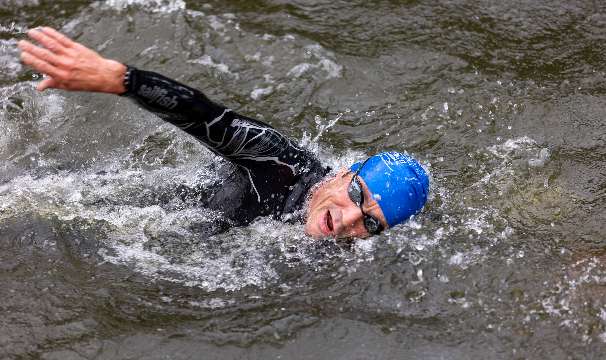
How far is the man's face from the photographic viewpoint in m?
4.36

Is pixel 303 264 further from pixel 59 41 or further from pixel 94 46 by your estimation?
pixel 94 46

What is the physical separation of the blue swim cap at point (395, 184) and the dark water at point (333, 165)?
1.24ft

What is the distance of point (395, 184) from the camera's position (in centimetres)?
438

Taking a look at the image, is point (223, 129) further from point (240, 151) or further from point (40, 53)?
point (40, 53)

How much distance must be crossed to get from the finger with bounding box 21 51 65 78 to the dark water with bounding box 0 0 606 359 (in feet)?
4.79

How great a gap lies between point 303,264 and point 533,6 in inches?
177

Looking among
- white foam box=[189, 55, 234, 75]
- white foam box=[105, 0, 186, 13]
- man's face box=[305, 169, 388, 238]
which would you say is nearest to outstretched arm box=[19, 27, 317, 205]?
man's face box=[305, 169, 388, 238]

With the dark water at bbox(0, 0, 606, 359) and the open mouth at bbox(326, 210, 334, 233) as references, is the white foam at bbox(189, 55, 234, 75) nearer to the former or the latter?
the dark water at bbox(0, 0, 606, 359)

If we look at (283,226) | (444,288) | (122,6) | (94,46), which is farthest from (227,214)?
(122,6)

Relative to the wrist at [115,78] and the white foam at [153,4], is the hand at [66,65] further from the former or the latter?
the white foam at [153,4]

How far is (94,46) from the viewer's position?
7000mm

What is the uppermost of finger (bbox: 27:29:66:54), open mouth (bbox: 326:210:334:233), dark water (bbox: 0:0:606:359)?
finger (bbox: 27:29:66:54)

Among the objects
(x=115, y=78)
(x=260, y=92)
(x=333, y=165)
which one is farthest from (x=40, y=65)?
(x=260, y=92)

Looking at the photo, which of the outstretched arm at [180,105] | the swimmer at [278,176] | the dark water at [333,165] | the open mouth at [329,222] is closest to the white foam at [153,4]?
the dark water at [333,165]
